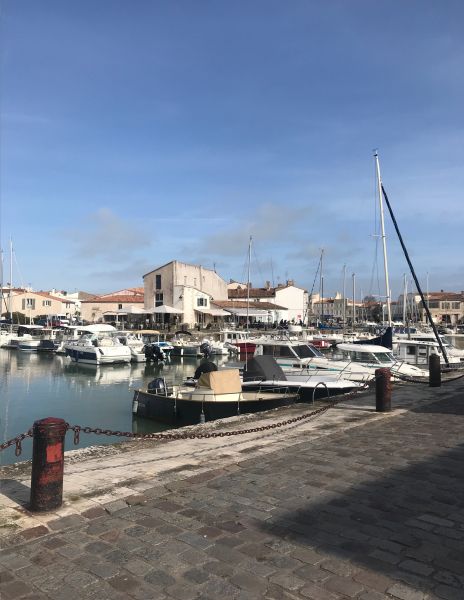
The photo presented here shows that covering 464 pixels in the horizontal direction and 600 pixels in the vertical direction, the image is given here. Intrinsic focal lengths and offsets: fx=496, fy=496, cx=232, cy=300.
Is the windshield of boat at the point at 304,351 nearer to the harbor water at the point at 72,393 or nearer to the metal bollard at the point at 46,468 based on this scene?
the harbor water at the point at 72,393

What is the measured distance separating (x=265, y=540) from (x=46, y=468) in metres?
2.33

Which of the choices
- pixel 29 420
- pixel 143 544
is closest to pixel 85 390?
pixel 29 420

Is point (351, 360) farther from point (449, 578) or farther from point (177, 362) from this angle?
point (177, 362)

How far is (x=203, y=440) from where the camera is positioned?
880 cm

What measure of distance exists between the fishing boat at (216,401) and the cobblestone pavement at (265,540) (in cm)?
832

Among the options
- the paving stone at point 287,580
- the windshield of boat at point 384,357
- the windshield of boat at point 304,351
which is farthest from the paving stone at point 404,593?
the windshield of boat at point 384,357

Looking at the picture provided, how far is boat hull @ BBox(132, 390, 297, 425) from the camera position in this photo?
49.6ft

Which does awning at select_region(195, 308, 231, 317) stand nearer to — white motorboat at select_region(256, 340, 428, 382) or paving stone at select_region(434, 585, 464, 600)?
white motorboat at select_region(256, 340, 428, 382)

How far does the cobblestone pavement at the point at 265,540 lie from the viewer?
3684 millimetres

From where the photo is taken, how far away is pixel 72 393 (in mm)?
26406

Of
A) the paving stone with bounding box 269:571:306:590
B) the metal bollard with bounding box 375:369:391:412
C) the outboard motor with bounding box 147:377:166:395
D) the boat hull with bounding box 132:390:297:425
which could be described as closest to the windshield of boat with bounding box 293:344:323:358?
the boat hull with bounding box 132:390:297:425

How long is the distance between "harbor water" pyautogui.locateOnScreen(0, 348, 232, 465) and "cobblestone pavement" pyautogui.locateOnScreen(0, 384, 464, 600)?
9125 mm

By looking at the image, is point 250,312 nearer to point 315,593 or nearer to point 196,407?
point 196,407

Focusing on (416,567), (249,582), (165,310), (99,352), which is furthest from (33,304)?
(416,567)
